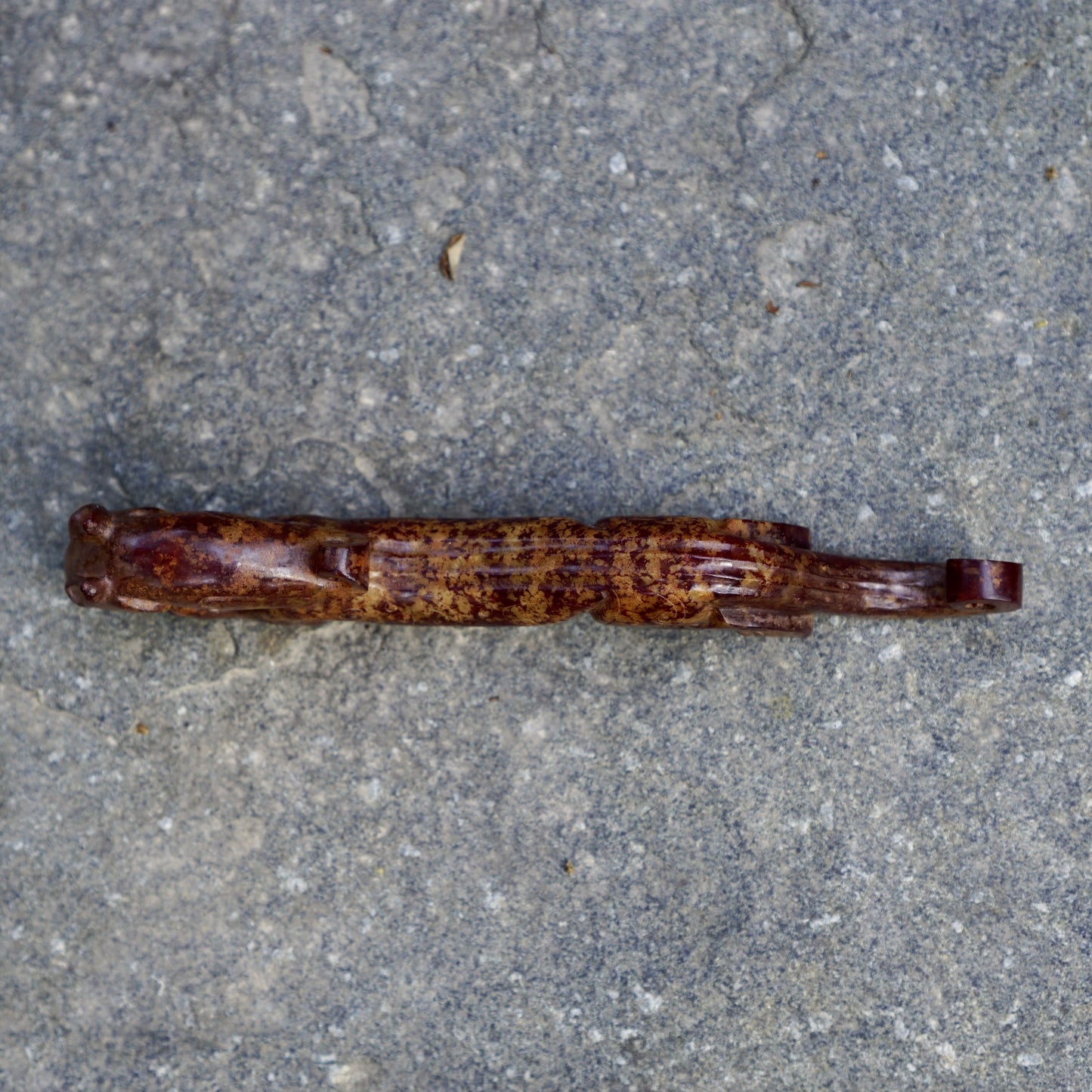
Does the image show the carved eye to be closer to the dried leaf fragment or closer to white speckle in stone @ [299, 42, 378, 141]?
the dried leaf fragment

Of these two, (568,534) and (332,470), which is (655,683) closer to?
(568,534)

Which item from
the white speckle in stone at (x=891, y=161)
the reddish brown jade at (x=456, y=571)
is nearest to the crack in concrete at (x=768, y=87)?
the white speckle in stone at (x=891, y=161)

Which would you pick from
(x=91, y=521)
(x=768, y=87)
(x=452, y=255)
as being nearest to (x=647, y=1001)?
(x=91, y=521)

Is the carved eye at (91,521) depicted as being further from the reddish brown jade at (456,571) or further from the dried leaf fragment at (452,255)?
the dried leaf fragment at (452,255)

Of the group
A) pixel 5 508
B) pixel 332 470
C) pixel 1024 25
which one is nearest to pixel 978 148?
pixel 1024 25

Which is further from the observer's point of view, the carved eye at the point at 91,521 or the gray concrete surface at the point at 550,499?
the gray concrete surface at the point at 550,499

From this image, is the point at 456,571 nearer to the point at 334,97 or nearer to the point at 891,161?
the point at 334,97
